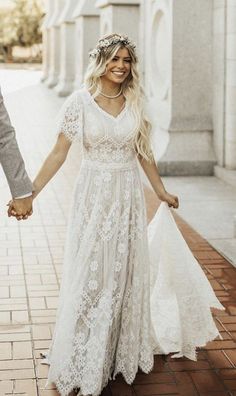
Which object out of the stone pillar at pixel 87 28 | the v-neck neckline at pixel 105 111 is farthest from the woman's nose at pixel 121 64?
the stone pillar at pixel 87 28

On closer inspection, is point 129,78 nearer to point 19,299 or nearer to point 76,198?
point 76,198

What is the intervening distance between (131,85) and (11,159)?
2.82 ft

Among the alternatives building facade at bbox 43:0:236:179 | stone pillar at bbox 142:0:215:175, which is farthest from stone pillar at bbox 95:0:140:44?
stone pillar at bbox 142:0:215:175

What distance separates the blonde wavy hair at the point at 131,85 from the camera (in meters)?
3.92

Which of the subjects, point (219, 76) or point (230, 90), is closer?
point (230, 90)

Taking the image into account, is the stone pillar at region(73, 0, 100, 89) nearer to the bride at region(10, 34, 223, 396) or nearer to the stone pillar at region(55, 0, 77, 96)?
the stone pillar at region(55, 0, 77, 96)

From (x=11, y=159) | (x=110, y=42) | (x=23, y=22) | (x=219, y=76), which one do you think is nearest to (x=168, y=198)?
(x=110, y=42)

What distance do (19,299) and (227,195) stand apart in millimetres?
4279

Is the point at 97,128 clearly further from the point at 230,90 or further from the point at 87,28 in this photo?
the point at 87,28

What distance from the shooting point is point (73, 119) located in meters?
3.95

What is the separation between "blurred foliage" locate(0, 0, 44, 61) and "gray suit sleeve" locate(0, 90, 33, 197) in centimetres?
5231

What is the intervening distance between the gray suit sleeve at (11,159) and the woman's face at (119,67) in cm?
73

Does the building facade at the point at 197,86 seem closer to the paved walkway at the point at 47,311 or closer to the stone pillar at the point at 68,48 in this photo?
the paved walkway at the point at 47,311

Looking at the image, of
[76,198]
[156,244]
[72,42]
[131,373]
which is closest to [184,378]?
[131,373]
